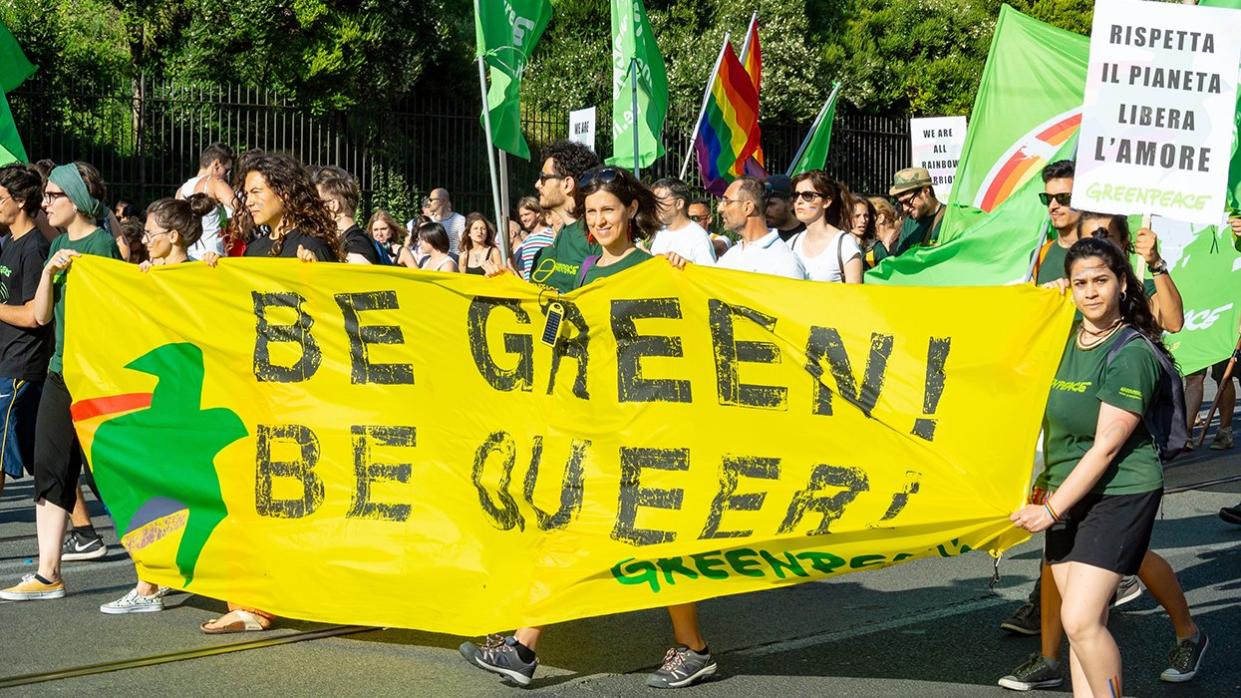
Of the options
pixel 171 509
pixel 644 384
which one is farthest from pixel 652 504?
pixel 171 509

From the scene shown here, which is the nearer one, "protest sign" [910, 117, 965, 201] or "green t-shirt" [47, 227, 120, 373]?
"green t-shirt" [47, 227, 120, 373]

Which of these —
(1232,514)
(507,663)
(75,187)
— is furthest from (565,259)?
→ (1232,514)

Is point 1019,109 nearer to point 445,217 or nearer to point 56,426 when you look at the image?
point 445,217

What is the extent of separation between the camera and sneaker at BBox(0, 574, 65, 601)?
6.63 metres

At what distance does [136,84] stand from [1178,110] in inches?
553

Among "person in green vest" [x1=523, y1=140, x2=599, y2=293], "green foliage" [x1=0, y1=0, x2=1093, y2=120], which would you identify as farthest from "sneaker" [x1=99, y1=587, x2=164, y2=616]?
"green foliage" [x1=0, y1=0, x2=1093, y2=120]

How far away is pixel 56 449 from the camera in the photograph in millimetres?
6742

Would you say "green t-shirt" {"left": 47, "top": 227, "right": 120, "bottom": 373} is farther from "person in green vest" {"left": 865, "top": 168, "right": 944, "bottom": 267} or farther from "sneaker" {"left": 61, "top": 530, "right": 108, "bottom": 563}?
"person in green vest" {"left": 865, "top": 168, "right": 944, "bottom": 267}

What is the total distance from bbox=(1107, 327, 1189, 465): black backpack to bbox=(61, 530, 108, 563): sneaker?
5147 millimetres

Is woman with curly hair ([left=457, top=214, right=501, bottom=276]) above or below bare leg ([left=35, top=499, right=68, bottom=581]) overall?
above

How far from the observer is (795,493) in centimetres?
538

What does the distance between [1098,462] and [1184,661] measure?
146 cm

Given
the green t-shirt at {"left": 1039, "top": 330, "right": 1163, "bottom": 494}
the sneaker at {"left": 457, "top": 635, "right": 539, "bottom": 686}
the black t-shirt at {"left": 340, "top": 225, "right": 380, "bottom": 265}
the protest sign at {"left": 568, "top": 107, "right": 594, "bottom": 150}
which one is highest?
the protest sign at {"left": 568, "top": 107, "right": 594, "bottom": 150}

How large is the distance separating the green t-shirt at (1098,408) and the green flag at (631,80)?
7820 millimetres
